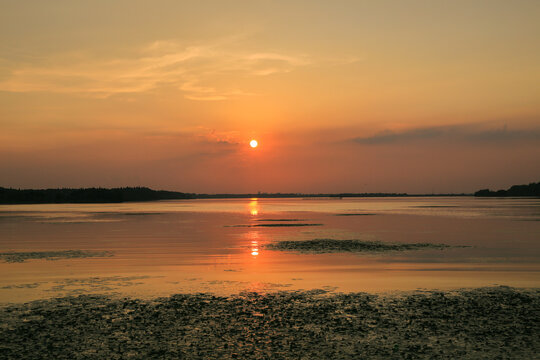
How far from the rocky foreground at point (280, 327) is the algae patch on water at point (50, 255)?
1357cm

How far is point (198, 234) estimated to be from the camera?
47.1 meters

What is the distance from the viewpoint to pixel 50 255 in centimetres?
3047

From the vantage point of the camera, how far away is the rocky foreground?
1134 cm

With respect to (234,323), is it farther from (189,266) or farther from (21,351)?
(189,266)

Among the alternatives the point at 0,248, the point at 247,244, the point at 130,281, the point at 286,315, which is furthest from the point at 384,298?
the point at 0,248

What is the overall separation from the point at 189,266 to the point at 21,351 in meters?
14.3

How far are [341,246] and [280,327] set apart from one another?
22.3 metres

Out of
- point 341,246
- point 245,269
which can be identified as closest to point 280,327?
point 245,269

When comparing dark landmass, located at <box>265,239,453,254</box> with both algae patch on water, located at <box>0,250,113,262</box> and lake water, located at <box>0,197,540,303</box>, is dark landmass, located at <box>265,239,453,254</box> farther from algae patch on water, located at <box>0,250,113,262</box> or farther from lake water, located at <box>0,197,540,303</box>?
algae patch on water, located at <box>0,250,113,262</box>

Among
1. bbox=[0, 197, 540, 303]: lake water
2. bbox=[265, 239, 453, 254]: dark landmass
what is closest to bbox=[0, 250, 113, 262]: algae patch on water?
bbox=[0, 197, 540, 303]: lake water

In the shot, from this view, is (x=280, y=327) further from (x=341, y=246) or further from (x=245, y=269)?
(x=341, y=246)

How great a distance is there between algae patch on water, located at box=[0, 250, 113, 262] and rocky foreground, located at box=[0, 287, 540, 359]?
13.6 meters

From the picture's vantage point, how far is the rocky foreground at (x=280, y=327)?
11.3 metres

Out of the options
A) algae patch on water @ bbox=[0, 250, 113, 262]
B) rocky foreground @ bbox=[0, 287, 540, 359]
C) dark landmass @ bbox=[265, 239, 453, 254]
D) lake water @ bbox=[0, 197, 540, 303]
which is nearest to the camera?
rocky foreground @ bbox=[0, 287, 540, 359]
